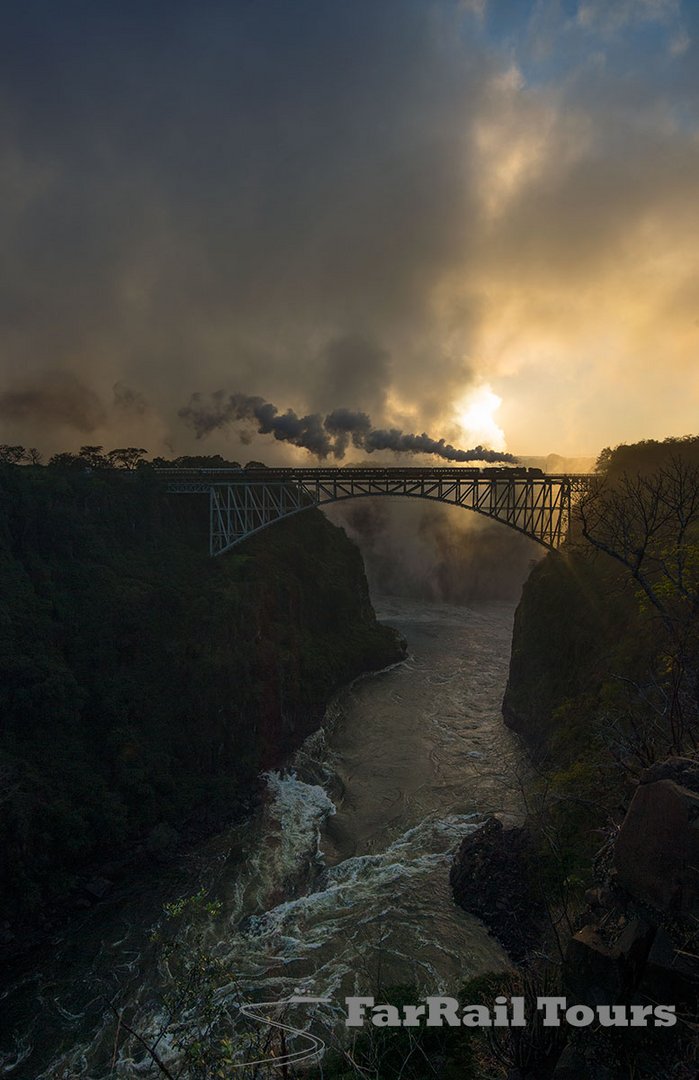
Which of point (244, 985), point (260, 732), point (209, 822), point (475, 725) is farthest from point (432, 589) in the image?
point (244, 985)

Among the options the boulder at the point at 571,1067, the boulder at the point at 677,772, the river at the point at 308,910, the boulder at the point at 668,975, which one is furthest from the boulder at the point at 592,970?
the river at the point at 308,910

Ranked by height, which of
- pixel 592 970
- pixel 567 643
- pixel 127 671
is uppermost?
pixel 567 643

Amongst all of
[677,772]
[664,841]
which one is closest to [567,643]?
[677,772]

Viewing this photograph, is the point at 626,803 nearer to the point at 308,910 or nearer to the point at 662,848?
the point at 662,848

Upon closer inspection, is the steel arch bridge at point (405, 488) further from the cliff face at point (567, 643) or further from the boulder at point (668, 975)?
the boulder at point (668, 975)

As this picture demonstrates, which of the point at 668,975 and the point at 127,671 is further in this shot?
the point at 127,671

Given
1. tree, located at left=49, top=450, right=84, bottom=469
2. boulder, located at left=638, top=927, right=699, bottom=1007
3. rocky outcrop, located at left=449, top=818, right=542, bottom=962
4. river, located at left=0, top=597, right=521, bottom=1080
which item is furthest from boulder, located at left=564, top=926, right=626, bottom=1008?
tree, located at left=49, top=450, right=84, bottom=469
